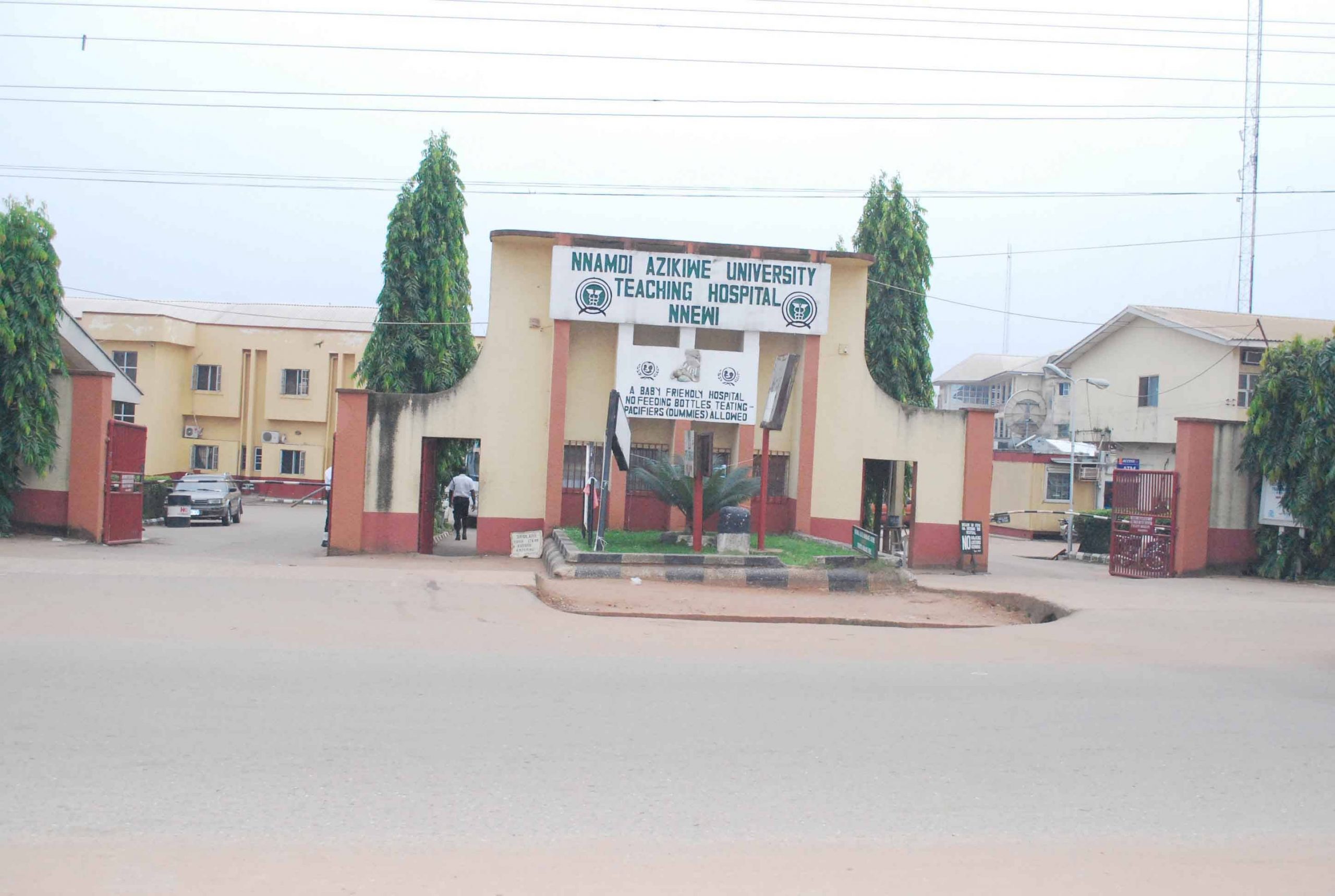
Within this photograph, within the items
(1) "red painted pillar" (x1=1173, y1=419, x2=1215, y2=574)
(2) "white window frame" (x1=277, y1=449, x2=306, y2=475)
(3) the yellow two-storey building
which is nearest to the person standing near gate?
(1) "red painted pillar" (x1=1173, y1=419, x2=1215, y2=574)

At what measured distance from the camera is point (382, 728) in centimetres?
701

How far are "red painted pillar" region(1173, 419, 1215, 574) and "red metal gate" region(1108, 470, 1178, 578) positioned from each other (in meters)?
0.13

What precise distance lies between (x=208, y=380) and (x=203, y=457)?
3776 mm

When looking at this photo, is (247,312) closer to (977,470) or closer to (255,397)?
(255,397)

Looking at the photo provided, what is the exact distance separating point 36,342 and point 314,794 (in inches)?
662

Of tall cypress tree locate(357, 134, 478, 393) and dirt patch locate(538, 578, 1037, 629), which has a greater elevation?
tall cypress tree locate(357, 134, 478, 393)

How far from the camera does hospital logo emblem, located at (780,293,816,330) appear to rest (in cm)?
2133

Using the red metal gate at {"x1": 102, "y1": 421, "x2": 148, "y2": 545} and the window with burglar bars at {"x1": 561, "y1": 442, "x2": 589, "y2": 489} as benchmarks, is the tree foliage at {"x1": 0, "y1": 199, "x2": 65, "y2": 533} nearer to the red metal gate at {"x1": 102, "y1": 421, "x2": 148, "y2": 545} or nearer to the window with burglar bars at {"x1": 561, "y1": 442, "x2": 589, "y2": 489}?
the red metal gate at {"x1": 102, "y1": 421, "x2": 148, "y2": 545}

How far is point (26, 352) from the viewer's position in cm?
1906

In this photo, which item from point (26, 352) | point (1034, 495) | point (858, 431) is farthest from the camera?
point (1034, 495)

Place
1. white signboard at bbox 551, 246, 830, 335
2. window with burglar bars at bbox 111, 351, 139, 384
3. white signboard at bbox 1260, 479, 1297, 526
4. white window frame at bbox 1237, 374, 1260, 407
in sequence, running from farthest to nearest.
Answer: window with burglar bars at bbox 111, 351, 139, 384 < white window frame at bbox 1237, 374, 1260, 407 < white signboard at bbox 551, 246, 830, 335 < white signboard at bbox 1260, 479, 1297, 526

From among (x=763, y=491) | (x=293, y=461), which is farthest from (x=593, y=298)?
(x=293, y=461)

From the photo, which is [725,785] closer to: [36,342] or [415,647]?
[415,647]

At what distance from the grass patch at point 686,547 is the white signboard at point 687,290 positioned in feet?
13.6
